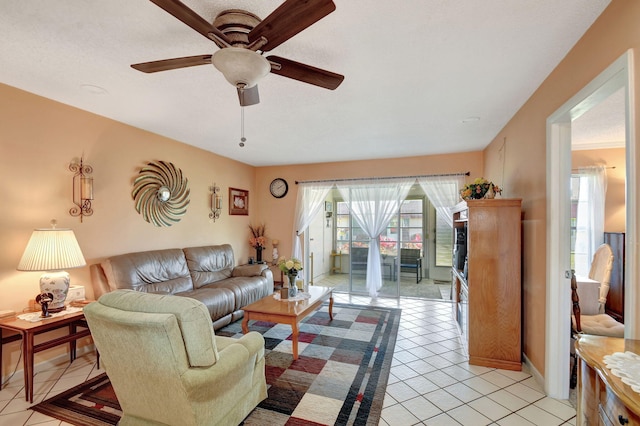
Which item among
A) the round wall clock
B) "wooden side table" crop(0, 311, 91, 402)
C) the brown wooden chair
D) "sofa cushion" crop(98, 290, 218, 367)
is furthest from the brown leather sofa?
the brown wooden chair

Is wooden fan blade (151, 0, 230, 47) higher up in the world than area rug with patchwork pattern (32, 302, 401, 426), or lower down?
higher up

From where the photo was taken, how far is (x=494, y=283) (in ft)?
9.44

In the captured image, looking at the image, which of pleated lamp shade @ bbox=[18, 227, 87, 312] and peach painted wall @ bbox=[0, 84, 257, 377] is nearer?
pleated lamp shade @ bbox=[18, 227, 87, 312]

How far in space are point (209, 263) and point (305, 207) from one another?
214 centimetres

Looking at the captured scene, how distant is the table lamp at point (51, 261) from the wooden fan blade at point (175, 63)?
1780 millimetres

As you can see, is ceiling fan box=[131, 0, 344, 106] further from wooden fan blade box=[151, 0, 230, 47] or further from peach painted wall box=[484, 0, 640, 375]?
peach painted wall box=[484, 0, 640, 375]

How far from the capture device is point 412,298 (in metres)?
5.37

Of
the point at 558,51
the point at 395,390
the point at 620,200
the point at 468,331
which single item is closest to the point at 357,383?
the point at 395,390

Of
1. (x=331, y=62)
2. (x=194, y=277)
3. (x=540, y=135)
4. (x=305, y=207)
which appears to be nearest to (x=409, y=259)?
(x=305, y=207)

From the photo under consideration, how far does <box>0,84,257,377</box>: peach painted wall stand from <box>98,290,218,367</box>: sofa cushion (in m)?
1.70

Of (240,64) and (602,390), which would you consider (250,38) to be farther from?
(602,390)

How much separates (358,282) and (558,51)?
4735 millimetres

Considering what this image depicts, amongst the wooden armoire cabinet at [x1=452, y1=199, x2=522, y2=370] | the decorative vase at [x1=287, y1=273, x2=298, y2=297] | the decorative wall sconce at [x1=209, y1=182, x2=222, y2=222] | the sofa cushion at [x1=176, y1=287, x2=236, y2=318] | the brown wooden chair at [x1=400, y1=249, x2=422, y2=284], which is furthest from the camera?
the brown wooden chair at [x1=400, y1=249, x2=422, y2=284]

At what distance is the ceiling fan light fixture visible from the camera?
4.84 ft
